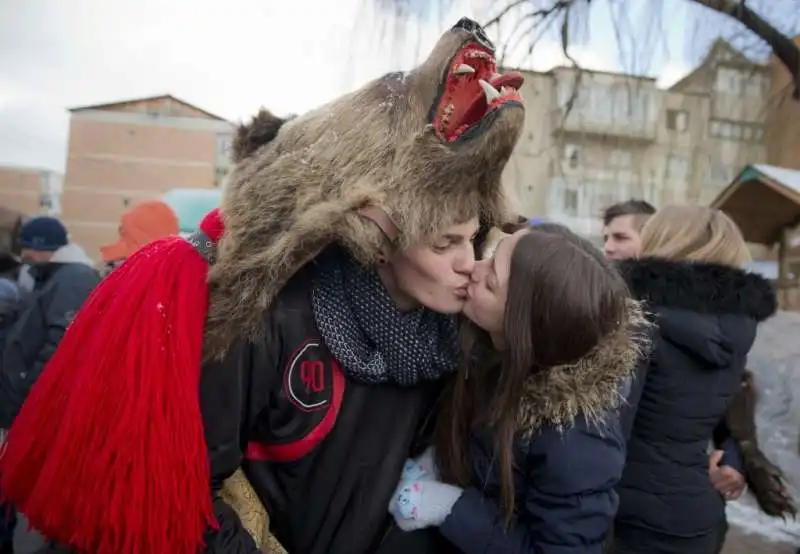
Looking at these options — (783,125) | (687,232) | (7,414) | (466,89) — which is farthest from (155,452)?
(783,125)

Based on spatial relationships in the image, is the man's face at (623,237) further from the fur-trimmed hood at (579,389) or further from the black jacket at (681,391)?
the fur-trimmed hood at (579,389)

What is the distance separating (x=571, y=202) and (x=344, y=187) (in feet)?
49.2

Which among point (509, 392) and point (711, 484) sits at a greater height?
point (509, 392)

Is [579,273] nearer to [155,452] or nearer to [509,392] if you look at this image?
[509,392]

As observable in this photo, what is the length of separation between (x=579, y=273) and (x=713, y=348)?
3.79ft

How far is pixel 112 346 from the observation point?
1242mm

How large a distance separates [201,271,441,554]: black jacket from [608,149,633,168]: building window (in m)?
10.8

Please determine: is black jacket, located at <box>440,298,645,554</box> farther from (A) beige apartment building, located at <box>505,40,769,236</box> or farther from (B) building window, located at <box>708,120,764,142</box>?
(B) building window, located at <box>708,120,764,142</box>

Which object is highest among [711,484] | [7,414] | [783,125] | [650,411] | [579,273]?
[783,125]

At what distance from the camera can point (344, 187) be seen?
1.28m

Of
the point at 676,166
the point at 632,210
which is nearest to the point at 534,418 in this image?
the point at 632,210

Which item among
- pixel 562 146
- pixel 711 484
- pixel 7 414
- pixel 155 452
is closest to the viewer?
pixel 155 452

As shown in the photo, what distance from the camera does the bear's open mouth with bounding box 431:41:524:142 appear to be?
4.40ft

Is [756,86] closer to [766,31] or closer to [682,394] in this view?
[766,31]
